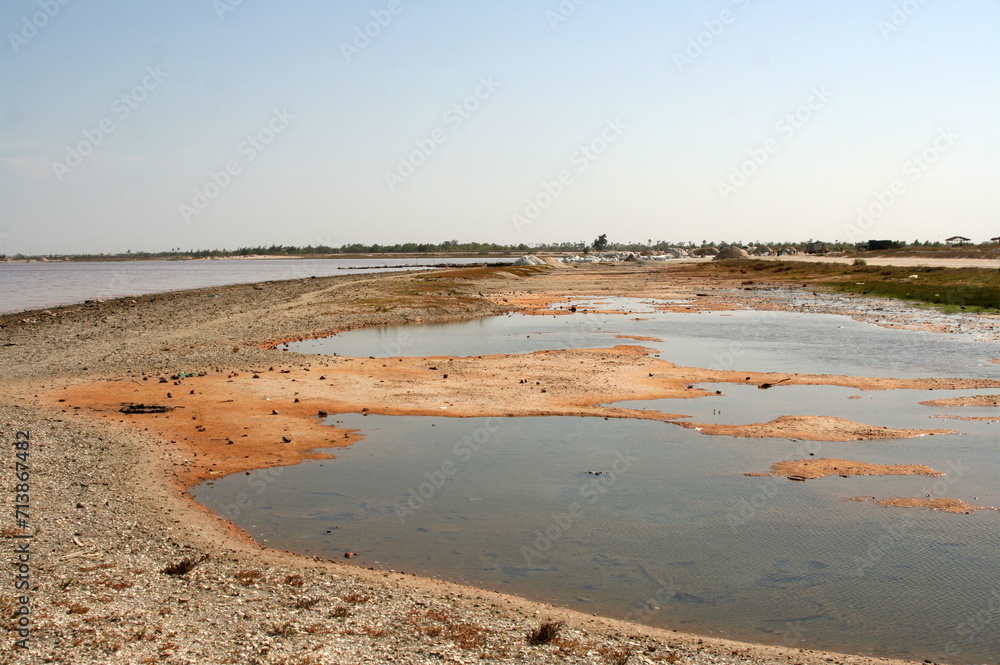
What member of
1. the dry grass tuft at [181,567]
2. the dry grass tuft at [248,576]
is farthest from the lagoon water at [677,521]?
the dry grass tuft at [181,567]

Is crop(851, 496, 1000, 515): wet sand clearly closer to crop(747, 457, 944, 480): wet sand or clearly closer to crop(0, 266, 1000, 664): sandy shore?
crop(747, 457, 944, 480): wet sand

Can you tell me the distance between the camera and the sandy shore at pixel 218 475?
6.95 meters

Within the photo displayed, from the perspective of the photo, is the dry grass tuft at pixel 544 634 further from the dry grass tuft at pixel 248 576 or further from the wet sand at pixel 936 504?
the wet sand at pixel 936 504

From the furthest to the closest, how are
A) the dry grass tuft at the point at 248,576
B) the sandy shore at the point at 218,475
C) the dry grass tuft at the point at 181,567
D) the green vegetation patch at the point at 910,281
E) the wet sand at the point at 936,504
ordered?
the green vegetation patch at the point at 910,281
the wet sand at the point at 936,504
the dry grass tuft at the point at 181,567
the dry grass tuft at the point at 248,576
the sandy shore at the point at 218,475

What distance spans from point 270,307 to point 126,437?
99.1ft

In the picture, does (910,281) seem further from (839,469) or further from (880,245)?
(880,245)

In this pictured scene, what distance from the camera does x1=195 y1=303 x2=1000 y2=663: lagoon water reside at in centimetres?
827

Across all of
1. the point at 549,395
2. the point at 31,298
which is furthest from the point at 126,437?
the point at 31,298

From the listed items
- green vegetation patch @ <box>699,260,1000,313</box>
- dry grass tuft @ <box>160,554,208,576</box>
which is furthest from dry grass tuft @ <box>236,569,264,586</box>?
green vegetation patch @ <box>699,260,1000,313</box>

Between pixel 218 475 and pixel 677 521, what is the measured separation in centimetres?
789

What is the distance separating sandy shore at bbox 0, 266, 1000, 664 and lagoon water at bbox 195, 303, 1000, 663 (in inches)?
27.3

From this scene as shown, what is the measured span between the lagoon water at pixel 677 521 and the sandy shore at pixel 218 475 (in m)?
0.69

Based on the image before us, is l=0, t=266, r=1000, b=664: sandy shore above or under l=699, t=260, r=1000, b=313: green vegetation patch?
under

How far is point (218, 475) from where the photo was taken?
1280cm
